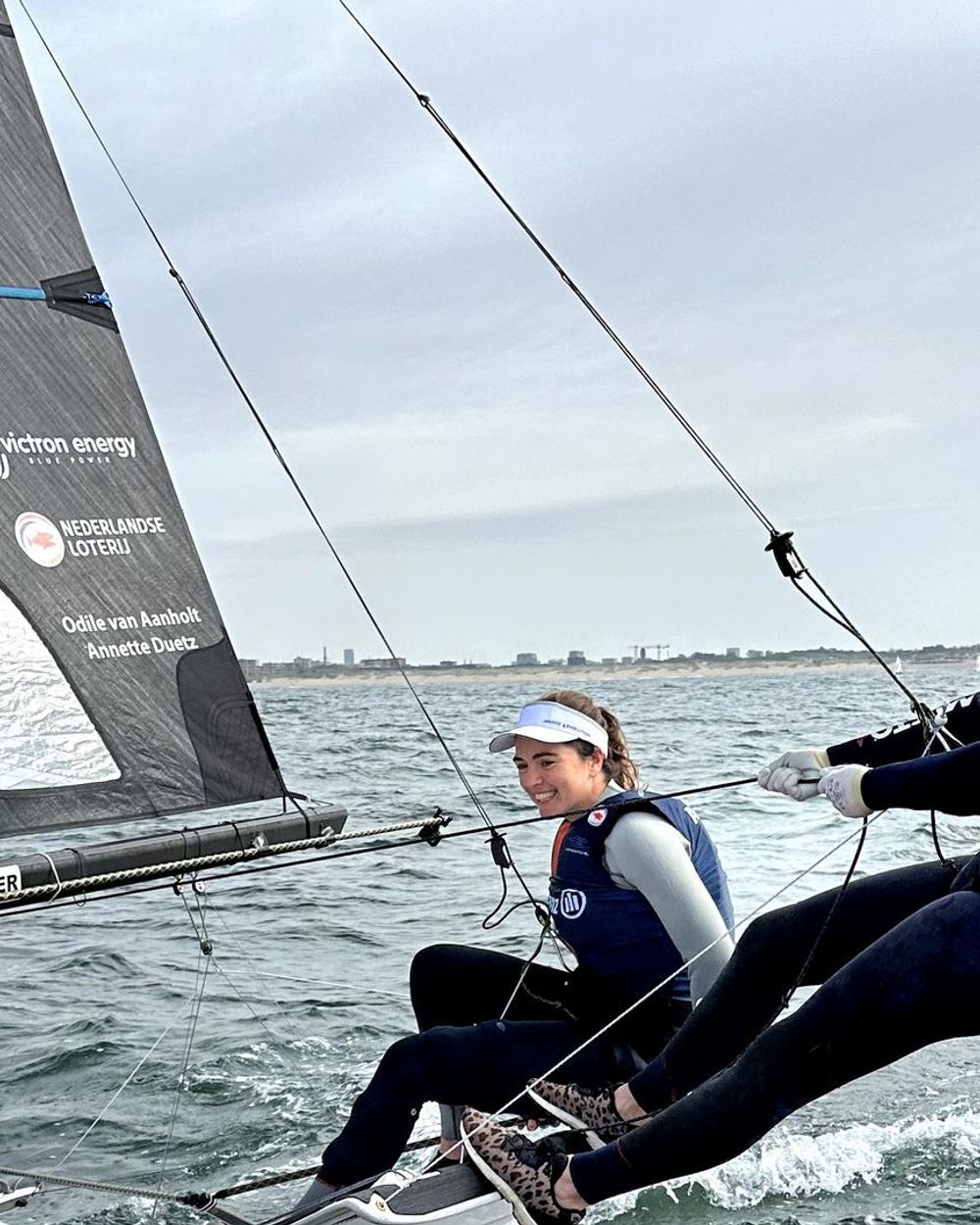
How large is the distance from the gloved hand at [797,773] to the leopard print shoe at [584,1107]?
700 mm

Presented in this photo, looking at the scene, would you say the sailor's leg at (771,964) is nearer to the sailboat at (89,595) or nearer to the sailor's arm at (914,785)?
the sailor's arm at (914,785)

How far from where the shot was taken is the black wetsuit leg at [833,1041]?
2.20m

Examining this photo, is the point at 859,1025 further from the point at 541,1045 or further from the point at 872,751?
the point at 541,1045

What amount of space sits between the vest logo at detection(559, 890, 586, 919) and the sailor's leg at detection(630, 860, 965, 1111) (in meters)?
0.36

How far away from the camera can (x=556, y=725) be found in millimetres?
2914

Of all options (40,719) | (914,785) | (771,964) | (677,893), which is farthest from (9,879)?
(914,785)

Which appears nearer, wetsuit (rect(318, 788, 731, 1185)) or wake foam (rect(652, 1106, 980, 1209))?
wetsuit (rect(318, 788, 731, 1185))

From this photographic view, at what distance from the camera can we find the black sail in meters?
3.65

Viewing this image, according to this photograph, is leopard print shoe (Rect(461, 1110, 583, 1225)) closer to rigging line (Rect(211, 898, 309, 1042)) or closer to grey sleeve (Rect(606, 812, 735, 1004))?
grey sleeve (Rect(606, 812, 735, 1004))

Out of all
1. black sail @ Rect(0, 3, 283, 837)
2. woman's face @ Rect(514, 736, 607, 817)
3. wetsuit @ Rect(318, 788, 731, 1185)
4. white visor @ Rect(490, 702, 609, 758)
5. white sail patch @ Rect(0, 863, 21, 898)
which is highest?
black sail @ Rect(0, 3, 283, 837)

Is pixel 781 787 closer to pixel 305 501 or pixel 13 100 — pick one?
pixel 305 501

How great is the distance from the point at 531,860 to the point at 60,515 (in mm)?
5962

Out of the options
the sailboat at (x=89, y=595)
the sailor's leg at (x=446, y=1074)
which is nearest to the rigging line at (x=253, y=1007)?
the sailboat at (x=89, y=595)

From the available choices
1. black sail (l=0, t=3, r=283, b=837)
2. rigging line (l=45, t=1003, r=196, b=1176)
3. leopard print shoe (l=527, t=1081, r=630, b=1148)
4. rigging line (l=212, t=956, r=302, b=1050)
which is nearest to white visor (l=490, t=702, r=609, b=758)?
leopard print shoe (l=527, t=1081, r=630, b=1148)
